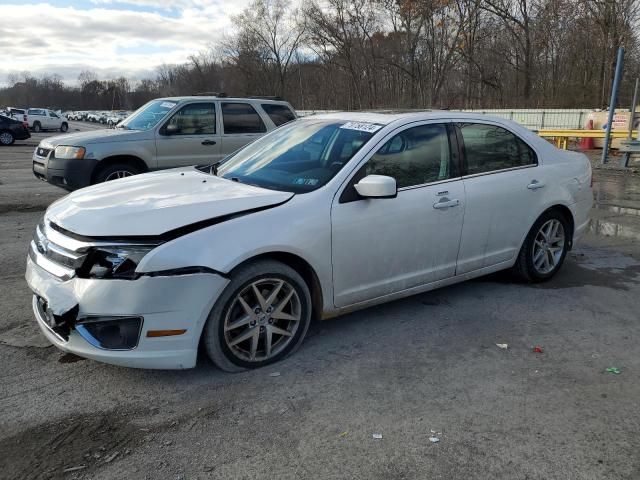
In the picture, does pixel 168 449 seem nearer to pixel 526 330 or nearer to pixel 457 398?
pixel 457 398

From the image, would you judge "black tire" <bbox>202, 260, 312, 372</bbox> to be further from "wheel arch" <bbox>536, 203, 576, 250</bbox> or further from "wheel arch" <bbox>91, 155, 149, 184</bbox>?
"wheel arch" <bbox>91, 155, 149, 184</bbox>

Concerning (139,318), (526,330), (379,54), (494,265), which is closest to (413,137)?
(494,265)

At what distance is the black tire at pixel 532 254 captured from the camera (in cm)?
511

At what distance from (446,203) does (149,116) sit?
6.35 meters

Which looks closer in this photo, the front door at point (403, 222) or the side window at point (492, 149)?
the front door at point (403, 222)

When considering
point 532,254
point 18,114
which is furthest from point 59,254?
point 18,114

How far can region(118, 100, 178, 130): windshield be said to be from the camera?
29.0 ft

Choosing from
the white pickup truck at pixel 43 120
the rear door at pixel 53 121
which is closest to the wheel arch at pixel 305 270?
the white pickup truck at pixel 43 120

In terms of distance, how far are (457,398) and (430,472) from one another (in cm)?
75

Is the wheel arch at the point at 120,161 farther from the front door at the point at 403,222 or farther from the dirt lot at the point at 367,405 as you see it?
the front door at the point at 403,222

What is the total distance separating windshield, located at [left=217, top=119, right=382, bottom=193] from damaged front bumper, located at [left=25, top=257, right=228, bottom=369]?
1089mm

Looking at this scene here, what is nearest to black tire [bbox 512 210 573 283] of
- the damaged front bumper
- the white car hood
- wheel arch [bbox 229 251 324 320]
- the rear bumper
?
wheel arch [bbox 229 251 324 320]

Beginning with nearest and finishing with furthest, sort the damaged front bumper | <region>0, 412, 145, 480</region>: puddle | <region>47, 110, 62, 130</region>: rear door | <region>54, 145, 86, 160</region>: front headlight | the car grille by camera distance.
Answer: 1. <region>0, 412, 145, 480</region>: puddle
2. the damaged front bumper
3. the car grille
4. <region>54, 145, 86, 160</region>: front headlight
5. <region>47, 110, 62, 130</region>: rear door

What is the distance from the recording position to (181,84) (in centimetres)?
8912
